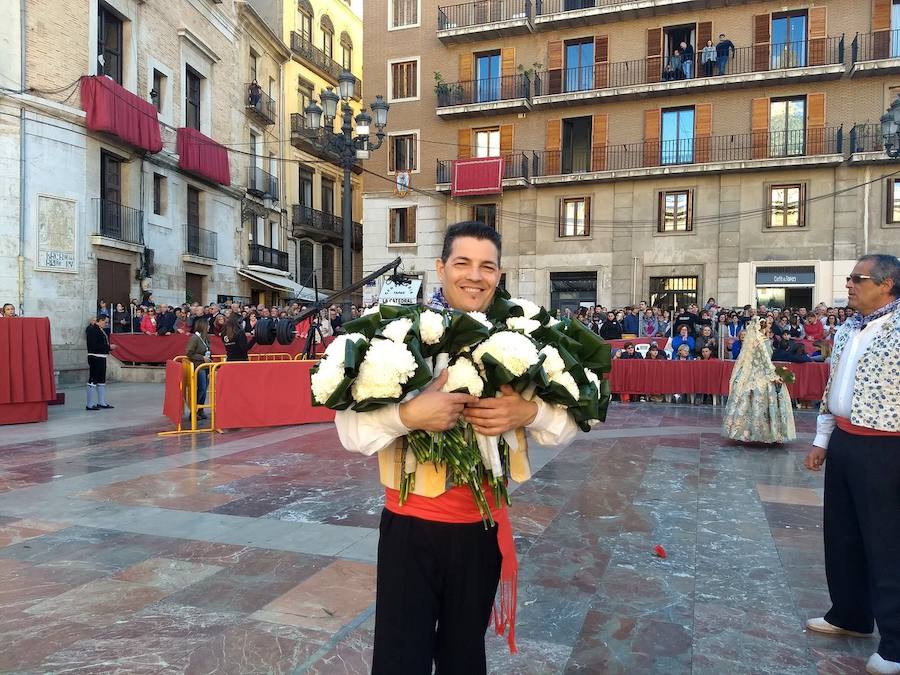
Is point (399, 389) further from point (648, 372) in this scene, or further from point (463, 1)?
point (463, 1)

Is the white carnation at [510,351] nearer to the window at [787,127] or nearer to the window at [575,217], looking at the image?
the window at [575,217]

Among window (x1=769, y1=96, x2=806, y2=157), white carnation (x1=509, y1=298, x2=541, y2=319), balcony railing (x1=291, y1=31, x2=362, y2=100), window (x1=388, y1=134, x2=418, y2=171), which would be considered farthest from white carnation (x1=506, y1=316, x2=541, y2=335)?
balcony railing (x1=291, y1=31, x2=362, y2=100)

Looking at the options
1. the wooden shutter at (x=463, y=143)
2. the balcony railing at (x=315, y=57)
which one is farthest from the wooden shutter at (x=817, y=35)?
the balcony railing at (x=315, y=57)

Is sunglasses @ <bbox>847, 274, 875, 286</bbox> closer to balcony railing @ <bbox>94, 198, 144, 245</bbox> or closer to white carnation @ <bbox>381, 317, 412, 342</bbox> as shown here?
white carnation @ <bbox>381, 317, 412, 342</bbox>

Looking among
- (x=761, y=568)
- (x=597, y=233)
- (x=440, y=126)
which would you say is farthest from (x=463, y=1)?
(x=761, y=568)

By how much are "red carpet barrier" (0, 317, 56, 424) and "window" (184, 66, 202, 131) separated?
52.5 ft

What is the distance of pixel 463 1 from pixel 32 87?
17534 mm

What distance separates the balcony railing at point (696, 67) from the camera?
2255 centimetres

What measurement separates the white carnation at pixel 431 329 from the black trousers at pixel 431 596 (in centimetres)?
57

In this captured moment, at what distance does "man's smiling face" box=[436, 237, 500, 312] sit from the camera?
2084 millimetres

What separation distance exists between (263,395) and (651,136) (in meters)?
20.0

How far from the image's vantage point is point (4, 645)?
3.06 meters

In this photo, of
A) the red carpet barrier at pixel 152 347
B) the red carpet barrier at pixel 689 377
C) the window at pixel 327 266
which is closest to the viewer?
the red carpet barrier at pixel 689 377

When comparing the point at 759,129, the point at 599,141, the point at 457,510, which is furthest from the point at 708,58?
the point at 457,510
